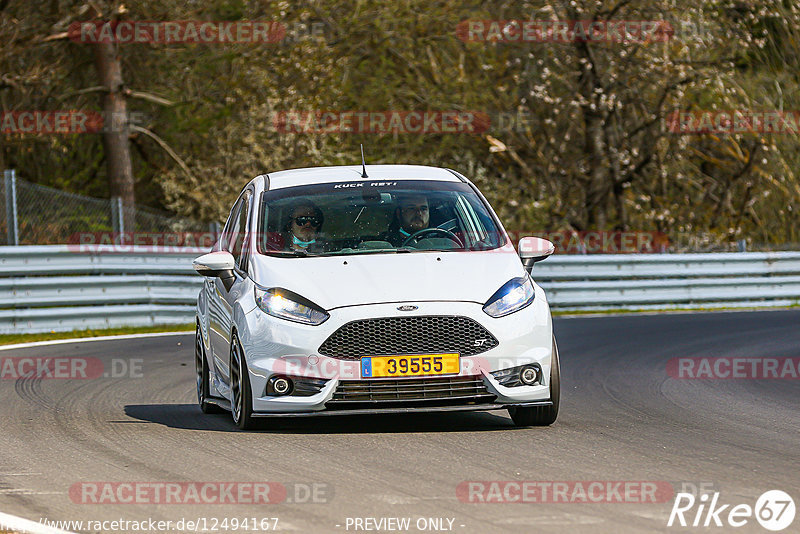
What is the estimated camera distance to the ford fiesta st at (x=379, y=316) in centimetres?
865

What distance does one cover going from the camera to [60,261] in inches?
752

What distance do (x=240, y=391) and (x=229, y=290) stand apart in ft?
2.85

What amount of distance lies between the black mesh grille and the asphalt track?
1.75 feet

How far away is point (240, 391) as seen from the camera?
920cm

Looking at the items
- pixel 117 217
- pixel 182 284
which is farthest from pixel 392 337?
pixel 117 217

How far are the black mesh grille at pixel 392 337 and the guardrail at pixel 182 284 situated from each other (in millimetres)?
10482

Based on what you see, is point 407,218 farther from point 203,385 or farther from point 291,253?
point 203,385

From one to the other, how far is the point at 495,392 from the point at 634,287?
14516 mm

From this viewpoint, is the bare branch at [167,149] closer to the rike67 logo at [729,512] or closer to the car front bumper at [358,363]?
the car front bumper at [358,363]

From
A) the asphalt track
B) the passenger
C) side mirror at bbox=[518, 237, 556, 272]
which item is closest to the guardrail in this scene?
the asphalt track

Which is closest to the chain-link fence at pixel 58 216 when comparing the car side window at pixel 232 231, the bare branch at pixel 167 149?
the bare branch at pixel 167 149

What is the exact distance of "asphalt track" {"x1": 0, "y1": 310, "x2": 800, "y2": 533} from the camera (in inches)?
251

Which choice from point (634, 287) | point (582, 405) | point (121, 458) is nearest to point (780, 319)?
point (634, 287)

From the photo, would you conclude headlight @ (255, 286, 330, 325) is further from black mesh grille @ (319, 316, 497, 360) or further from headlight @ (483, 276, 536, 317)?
headlight @ (483, 276, 536, 317)
